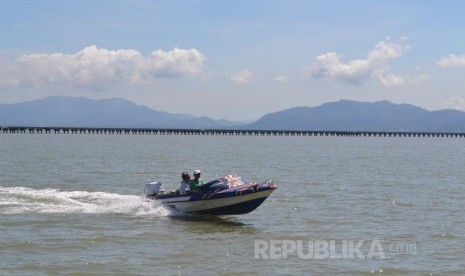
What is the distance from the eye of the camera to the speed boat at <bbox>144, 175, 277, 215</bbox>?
77.0ft

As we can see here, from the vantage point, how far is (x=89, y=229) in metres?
21.2

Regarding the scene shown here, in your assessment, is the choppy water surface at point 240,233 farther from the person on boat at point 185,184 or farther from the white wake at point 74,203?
the person on boat at point 185,184

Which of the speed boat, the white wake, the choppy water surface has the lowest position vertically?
the choppy water surface

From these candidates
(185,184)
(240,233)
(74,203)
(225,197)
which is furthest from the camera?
(74,203)

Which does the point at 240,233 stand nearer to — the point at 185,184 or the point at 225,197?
the point at 225,197

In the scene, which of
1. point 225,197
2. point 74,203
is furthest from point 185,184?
point 74,203

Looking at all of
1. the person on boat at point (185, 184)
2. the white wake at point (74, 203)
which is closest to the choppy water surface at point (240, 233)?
the white wake at point (74, 203)

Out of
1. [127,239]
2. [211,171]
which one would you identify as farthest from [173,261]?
[211,171]

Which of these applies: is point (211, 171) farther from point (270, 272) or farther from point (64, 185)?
point (270, 272)

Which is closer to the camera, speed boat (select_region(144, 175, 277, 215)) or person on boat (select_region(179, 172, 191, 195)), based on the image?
speed boat (select_region(144, 175, 277, 215))

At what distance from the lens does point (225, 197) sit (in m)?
23.6

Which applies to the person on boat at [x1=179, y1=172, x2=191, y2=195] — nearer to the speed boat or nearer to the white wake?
the speed boat

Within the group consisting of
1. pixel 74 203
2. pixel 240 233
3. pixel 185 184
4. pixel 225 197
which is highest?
pixel 185 184

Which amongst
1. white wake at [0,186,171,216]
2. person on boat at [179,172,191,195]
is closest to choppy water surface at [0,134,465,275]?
white wake at [0,186,171,216]
